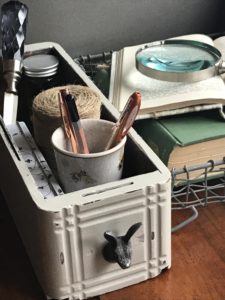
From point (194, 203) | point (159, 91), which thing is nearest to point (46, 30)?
point (159, 91)

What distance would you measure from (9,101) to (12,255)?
6.9 inches

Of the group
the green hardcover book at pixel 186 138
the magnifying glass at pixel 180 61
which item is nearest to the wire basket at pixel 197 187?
the green hardcover book at pixel 186 138

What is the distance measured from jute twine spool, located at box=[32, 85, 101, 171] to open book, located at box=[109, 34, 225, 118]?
0.21 ft

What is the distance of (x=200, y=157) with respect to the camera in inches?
24.4

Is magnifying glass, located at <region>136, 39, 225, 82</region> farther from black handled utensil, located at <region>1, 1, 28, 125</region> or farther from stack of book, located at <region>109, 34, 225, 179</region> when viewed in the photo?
black handled utensil, located at <region>1, 1, 28, 125</region>

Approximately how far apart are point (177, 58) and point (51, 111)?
0.71 ft

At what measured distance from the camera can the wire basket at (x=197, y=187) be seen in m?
0.60

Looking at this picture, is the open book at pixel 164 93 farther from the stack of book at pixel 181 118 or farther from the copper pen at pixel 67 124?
the copper pen at pixel 67 124

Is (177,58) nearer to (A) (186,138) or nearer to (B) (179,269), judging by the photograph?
(A) (186,138)

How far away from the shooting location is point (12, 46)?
69cm

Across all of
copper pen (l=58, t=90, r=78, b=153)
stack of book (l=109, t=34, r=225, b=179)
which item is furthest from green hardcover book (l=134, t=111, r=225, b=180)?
copper pen (l=58, t=90, r=78, b=153)

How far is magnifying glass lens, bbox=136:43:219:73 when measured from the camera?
27.4 inches

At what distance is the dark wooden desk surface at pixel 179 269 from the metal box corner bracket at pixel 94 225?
0.04ft

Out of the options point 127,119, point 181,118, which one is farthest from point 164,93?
point 127,119
